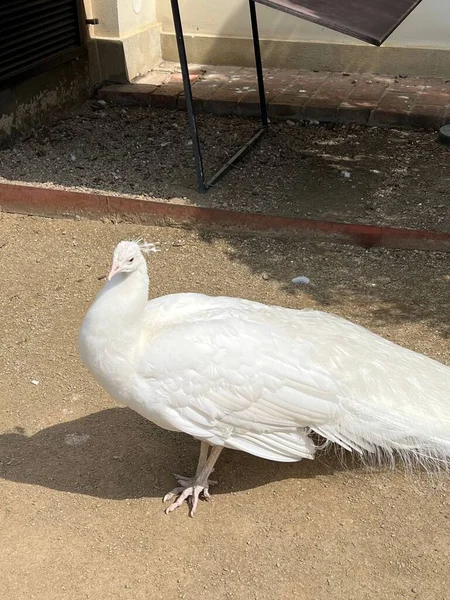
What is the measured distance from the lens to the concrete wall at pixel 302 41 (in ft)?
26.8

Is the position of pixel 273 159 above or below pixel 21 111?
below

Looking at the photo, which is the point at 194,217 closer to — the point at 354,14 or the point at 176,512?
the point at 354,14

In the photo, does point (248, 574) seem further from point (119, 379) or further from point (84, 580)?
point (119, 379)

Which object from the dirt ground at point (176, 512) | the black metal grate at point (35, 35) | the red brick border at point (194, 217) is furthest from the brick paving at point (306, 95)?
the dirt ground at point (176, 512)

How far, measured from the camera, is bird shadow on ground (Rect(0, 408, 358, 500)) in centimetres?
357

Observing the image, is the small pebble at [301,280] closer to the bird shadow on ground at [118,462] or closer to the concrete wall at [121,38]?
the bird shadow on ground at [118,462]

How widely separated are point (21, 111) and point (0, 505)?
494 centimetres

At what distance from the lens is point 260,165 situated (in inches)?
266

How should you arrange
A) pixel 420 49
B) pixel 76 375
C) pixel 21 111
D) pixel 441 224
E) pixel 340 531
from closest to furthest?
pixel 340 531, pixel 76 375, pixel 441 224, pixel 21 111, pixel 420 49

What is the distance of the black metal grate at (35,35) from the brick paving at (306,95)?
0.73m

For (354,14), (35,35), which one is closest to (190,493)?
(354,14)

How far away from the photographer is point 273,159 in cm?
688

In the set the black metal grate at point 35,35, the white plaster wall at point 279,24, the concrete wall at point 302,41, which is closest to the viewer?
the black metal grate at point 35,35

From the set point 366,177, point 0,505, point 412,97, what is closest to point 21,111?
point 366,177
